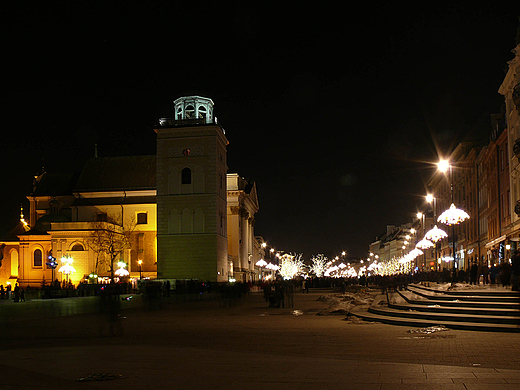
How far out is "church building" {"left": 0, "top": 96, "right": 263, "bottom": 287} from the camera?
6344 cm

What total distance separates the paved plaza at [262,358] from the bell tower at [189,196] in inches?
1675

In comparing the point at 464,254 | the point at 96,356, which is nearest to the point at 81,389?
the point at 96,356

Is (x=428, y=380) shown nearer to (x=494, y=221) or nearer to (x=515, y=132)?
(x=515, y=132)

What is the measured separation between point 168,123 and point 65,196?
26.3 meters

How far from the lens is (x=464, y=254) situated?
215 ft

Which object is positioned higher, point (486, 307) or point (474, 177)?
point (474, 177)

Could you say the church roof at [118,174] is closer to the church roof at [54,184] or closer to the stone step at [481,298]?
the church roof at [54,184]

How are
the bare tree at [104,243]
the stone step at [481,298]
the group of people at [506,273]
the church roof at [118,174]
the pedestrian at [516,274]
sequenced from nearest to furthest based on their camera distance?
the stone step at [481,298], the pedestrian at [516,274], the group of people at [506,273], the bare tree at [104,243], the church roof at [118,174]

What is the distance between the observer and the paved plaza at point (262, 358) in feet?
30.1

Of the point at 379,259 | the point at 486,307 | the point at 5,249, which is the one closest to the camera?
the point at 486,307

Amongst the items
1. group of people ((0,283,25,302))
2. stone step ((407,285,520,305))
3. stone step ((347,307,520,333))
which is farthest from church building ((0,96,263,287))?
stone step ((347,307,520,333))

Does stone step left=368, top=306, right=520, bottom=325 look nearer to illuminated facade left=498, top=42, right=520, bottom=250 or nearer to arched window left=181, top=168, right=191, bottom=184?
illuminated facade left=498, top=42, right=520, bottom=250

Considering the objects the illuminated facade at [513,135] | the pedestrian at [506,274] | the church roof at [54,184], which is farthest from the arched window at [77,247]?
the pedestrian at [506,274]

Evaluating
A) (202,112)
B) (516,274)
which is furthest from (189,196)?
(516,274)
